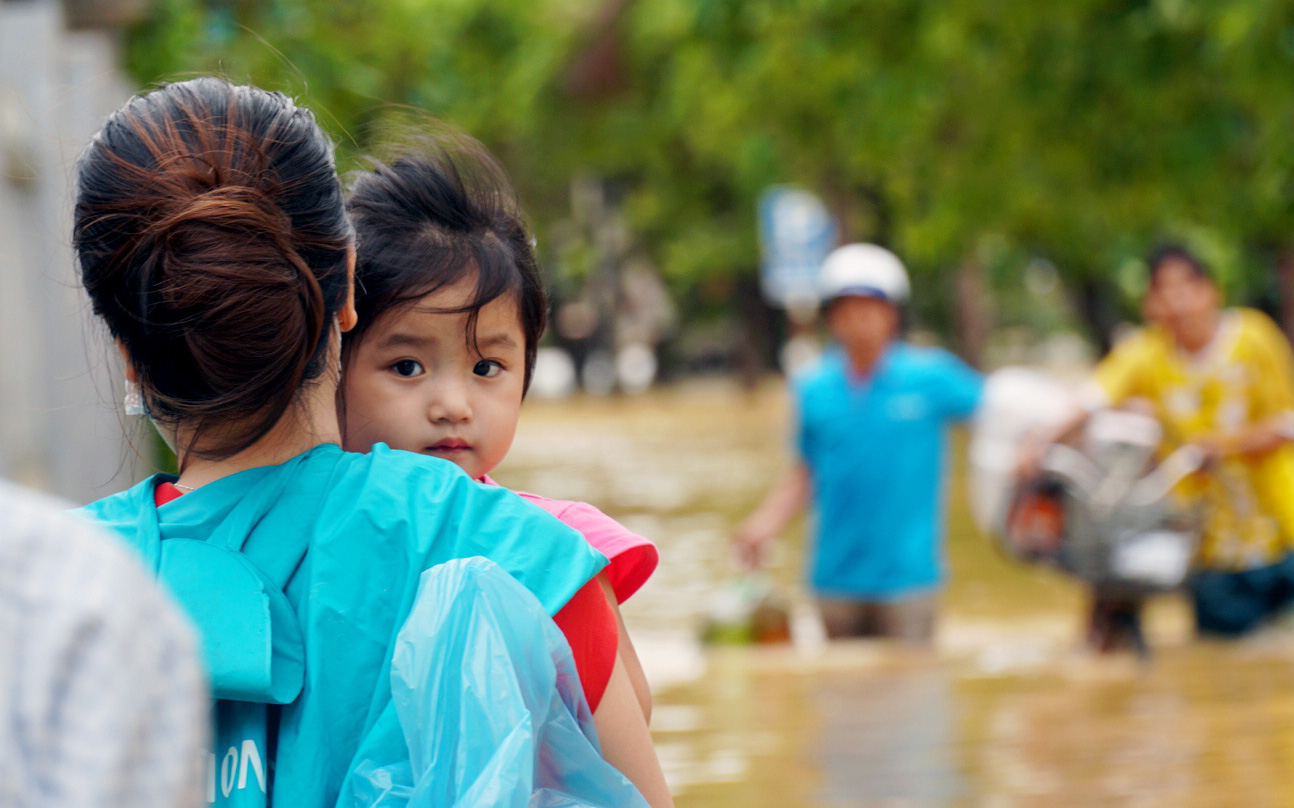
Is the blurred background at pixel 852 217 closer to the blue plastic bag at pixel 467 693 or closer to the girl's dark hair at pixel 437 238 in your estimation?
the girl's dark hair at pixel 437 238

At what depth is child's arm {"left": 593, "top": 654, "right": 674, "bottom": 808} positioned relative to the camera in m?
1.71

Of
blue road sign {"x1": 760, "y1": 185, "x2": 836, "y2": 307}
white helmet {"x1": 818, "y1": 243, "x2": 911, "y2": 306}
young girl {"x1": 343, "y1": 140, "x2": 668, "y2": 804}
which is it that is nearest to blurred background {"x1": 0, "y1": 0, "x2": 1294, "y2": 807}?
young girl {"x1": 343, "y1": 140, "x2": 668, "y2": 804}

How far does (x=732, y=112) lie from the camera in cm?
2112

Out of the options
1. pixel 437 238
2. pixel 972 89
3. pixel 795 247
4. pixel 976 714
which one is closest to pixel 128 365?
pixel 437 238

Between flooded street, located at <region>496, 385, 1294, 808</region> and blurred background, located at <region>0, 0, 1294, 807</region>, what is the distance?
0.02 meters

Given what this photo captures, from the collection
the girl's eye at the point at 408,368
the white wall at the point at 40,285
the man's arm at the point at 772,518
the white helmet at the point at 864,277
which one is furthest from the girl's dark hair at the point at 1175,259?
the girl's eye at the point at 408,368

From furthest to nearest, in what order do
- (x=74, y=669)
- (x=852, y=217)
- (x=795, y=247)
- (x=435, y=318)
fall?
(x=852, y=217) → (x=795, y=247) → (x=435, y=318) → (x=74, y=669)

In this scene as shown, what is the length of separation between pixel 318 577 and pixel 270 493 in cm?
10

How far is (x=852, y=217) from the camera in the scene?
29.7 m

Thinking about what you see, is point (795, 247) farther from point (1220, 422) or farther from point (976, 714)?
point (976, 714)

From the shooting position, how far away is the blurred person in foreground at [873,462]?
7195 mm

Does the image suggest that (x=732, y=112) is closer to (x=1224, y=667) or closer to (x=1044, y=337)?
(x=1224, y=667)

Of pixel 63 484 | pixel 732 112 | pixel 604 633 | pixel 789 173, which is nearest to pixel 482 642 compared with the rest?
pixel 604 633

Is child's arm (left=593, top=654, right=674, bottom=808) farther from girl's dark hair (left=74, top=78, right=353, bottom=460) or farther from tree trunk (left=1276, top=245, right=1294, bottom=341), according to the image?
tree trunk (left=1276, top=245, right=1294, bottom=341)
